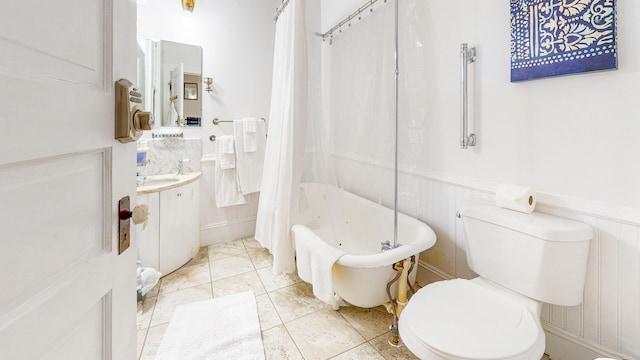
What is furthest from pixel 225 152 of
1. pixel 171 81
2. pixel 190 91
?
pixel 171 81

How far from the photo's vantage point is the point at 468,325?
1.07 m

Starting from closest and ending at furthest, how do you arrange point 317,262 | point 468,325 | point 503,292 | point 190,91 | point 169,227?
point 468,325
point 503,292
point 317,262
point 169,227
point 190,91

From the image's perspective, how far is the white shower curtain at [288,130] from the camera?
1820 mm

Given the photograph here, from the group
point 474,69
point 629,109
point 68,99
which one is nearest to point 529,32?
point 474,69

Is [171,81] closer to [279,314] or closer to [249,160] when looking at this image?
[249,160]

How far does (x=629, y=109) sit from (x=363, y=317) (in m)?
1.68

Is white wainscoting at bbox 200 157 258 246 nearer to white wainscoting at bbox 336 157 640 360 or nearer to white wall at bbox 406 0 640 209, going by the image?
white wall at bbox 406 0 640 209

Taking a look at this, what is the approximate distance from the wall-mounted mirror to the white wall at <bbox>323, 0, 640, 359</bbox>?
1.56m

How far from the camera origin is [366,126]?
1.97m

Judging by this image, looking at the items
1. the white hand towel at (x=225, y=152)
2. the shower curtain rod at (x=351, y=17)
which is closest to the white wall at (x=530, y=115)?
the shower curtain rod at (x=351, y=17)

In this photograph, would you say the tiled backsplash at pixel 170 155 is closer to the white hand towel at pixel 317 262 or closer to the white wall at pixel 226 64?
the white wall at pixel 226 64

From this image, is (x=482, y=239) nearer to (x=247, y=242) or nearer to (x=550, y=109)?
(x=550, y=109)

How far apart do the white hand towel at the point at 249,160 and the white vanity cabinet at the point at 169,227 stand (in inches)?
18.6

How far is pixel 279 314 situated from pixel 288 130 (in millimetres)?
1250
